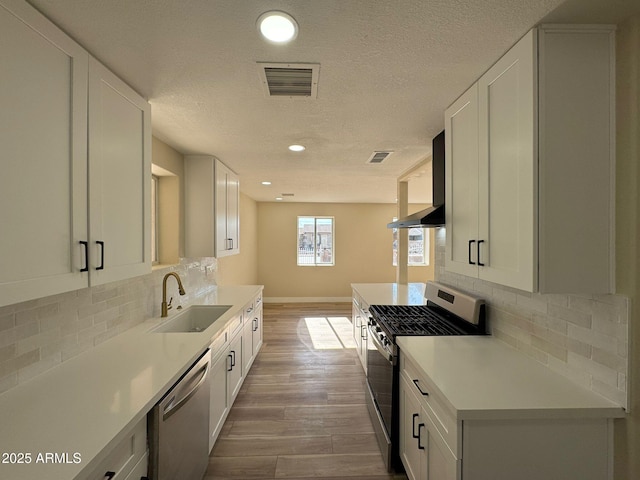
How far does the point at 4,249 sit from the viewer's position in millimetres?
914

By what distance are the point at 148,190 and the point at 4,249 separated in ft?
3.00

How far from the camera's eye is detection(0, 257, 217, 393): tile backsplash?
1.21m

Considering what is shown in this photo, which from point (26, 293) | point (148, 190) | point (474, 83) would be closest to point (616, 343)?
point (474, 83)

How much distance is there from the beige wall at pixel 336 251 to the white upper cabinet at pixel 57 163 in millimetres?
5546

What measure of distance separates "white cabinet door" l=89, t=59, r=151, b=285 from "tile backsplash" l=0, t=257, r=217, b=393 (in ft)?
1.07

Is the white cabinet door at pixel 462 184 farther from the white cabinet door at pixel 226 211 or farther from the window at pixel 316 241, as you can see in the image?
the window at pixel 316 241

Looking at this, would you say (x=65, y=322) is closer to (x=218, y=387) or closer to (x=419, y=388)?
(x=218, y=387)

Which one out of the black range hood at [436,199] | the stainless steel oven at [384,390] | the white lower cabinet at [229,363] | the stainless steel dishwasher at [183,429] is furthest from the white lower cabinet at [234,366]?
the black range hood at [436,199]

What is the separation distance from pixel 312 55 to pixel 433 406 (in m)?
1.71

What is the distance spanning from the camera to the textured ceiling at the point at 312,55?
1.03m

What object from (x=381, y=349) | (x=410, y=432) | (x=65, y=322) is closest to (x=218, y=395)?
(x=65, y=322)

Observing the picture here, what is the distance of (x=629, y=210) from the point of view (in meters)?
1.08

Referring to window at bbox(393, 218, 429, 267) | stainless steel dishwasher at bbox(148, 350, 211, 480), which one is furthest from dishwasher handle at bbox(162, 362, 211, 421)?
window at bbox(393, 218, 429, 267)

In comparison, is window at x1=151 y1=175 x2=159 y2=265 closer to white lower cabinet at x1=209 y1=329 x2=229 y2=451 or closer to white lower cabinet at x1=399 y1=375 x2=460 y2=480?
white lower cabinet at x1=209 y1=329 x2=229 y2=451
